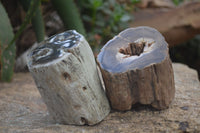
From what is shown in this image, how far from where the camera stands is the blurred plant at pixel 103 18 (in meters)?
3.38

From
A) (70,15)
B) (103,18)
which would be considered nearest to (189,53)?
(103,18)

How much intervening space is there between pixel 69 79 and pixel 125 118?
455 millimetres

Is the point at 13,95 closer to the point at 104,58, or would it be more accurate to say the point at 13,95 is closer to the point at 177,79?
the point at 104,58

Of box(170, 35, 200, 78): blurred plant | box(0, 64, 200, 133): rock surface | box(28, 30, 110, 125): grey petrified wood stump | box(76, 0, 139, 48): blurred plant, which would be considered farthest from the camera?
box(170, 35, 200, 78): blurred plant

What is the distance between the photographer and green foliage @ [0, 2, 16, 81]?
2.33 meters

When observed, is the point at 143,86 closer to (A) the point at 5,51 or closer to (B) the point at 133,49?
(B) the point at 133,49

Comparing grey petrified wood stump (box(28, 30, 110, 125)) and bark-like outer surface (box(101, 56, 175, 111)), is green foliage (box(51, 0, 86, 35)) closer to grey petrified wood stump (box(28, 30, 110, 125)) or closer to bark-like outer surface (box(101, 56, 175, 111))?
grey petrified wood stump (box(28, 30, 110, 125))

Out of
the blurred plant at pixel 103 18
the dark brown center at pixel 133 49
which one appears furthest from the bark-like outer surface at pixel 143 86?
the blurred plant at pixel 103 18

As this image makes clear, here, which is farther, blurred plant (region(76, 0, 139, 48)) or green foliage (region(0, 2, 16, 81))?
blurred plant (region(76, 0, 139, 48))

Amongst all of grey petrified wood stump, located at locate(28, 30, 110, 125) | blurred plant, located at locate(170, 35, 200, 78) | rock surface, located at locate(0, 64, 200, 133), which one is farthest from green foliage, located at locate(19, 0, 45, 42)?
blurred plant, located at locate(170, 35, 200, 78)

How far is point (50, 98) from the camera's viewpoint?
1.46m

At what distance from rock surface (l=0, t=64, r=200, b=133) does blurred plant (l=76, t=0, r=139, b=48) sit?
157 centimetres

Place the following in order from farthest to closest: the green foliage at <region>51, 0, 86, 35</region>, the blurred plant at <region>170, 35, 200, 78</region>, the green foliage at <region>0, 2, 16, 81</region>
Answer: the blurred plant at <region>170, 35, 200, 78</region>
the green foliage at <region>51, 0, 86, 35</region>
the green foliage at <region>0, 2, 16, 81</region>

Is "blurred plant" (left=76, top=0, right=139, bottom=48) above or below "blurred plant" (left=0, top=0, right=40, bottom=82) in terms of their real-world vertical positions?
below
